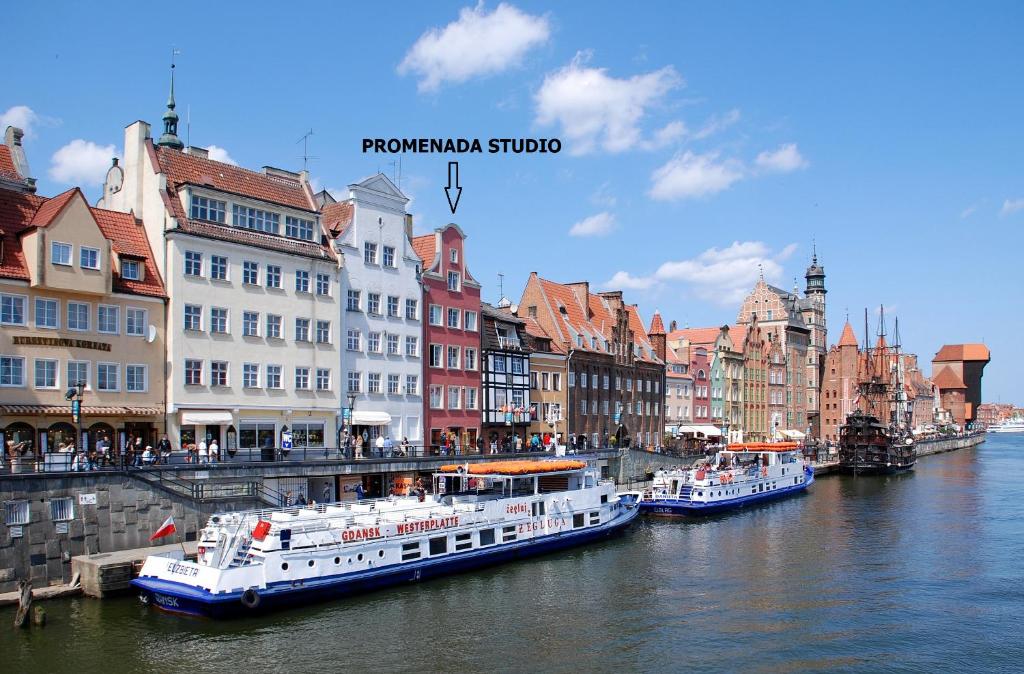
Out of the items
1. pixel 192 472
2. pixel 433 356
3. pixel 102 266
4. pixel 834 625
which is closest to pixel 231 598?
pixel 192 472

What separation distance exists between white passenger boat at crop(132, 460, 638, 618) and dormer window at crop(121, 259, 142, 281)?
16263 mm

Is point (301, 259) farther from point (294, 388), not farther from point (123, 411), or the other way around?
point (123, 411)

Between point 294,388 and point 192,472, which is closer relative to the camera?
point 192,472

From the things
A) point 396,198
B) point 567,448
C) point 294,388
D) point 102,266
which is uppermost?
point 396,198

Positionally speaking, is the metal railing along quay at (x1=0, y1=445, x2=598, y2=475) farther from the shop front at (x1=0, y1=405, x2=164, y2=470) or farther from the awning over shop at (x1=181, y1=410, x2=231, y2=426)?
the awning over shop at (x1=181, y1=410, x2=231, y2=426)

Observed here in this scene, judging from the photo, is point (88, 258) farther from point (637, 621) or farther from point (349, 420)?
point (637, 621)

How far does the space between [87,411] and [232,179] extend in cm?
1719

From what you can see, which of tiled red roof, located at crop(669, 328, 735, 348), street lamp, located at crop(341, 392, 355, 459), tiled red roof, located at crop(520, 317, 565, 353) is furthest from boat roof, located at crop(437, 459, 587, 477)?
tiled red roof, located at crop(669, 328, 735, 348)

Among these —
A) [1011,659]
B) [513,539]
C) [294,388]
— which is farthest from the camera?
[294,388]

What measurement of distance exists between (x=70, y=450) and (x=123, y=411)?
530 centimetres

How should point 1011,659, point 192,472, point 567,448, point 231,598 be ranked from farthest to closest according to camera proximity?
point 567,448 < point 192,472 < point 231,598 < point 1011,659

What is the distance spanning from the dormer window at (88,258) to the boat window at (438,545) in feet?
70.8

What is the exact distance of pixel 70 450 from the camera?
4050 cm

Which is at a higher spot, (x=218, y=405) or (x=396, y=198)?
(x=396, y=198)
